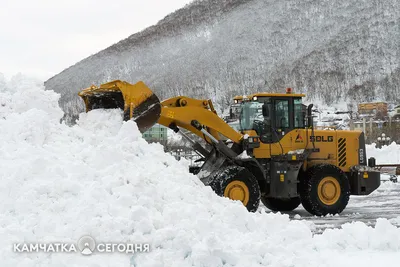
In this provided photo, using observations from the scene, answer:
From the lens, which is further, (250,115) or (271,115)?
(250,115)

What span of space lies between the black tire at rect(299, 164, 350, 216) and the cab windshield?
172 centimetres

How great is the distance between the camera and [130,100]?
10492mm

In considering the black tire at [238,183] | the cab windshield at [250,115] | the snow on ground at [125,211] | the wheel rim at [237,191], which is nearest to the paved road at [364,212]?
the black tire at [238,183]

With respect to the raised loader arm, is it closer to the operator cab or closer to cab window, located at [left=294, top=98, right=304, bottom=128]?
the operator cab

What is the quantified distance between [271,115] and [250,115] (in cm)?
47

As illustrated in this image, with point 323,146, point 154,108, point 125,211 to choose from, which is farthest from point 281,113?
point 125,211

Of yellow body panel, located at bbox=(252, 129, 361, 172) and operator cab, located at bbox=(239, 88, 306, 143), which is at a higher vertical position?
operator cab, located at bbox=(239, 88, 306, 143)

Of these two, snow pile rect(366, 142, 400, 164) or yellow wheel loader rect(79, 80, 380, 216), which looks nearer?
yellow wheel loader rect(79, 80, 380, 216)

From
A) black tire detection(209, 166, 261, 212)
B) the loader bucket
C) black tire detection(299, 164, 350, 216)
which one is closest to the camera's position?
the loader bucket

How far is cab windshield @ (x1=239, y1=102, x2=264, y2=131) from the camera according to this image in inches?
506

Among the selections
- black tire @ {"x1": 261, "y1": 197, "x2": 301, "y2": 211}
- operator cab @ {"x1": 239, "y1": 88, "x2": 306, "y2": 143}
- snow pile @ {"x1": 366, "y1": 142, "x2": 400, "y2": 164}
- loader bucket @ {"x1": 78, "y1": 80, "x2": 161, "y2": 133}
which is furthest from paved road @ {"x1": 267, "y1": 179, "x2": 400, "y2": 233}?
snow pile @ {"x1": 366, "y1": 142, "x2": 400, "y2": 164}

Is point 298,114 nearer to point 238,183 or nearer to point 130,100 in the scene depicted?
point 238,183

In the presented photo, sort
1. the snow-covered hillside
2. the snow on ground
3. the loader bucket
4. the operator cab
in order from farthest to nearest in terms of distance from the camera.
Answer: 1. the snow-covered hillside
2. the operator cab
3. the loader bucket
4. the snow on ground

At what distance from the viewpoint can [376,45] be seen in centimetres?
14925
